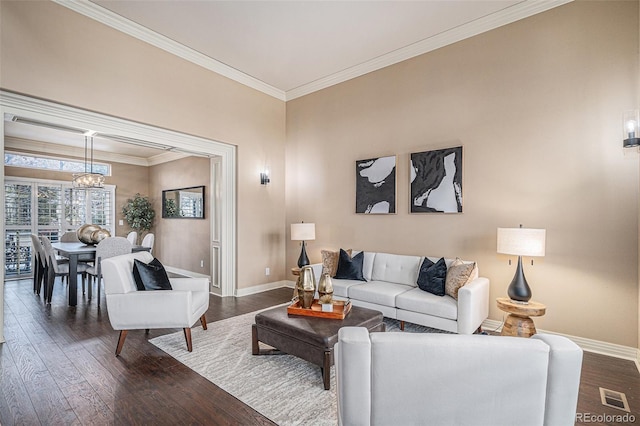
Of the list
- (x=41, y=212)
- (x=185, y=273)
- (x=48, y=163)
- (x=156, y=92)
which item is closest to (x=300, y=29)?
(x=156, y=92)

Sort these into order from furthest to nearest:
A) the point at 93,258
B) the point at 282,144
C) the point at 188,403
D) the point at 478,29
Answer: the point at 282,144, the point at 93,258, the point at 478,29, the point at 188,403

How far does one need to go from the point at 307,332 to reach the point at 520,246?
2.27m

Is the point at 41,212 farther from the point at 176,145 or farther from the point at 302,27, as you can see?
the point at 302,27

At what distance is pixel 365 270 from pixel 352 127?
232cm

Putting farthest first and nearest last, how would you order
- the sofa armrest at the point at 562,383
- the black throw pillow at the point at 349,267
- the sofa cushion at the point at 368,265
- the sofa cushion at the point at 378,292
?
1. the sofa cushion at the point at 368,265
2. the black throw pillow at the point at 349,267
3. the sofa cushion at the point at 378,292
4. the sofa armrest at the point at 562,383

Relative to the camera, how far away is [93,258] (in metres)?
5.10

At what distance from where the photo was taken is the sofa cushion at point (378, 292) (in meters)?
3.69

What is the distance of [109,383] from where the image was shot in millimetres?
2518

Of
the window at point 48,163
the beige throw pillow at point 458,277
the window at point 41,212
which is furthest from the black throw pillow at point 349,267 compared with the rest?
the window at point 48,163

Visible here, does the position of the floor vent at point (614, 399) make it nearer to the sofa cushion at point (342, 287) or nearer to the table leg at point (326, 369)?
the table leg at point (326, 369)

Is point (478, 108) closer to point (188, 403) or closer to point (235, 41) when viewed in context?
point (235, 41)

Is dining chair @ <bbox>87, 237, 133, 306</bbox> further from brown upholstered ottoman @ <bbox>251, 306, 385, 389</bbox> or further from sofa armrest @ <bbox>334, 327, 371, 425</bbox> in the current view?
sofa armrest @ <bbox>334, 327, 371, 425</bbox>

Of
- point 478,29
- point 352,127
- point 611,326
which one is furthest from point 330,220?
point 611,326

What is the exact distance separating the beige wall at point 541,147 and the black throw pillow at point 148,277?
2899 millimetres
